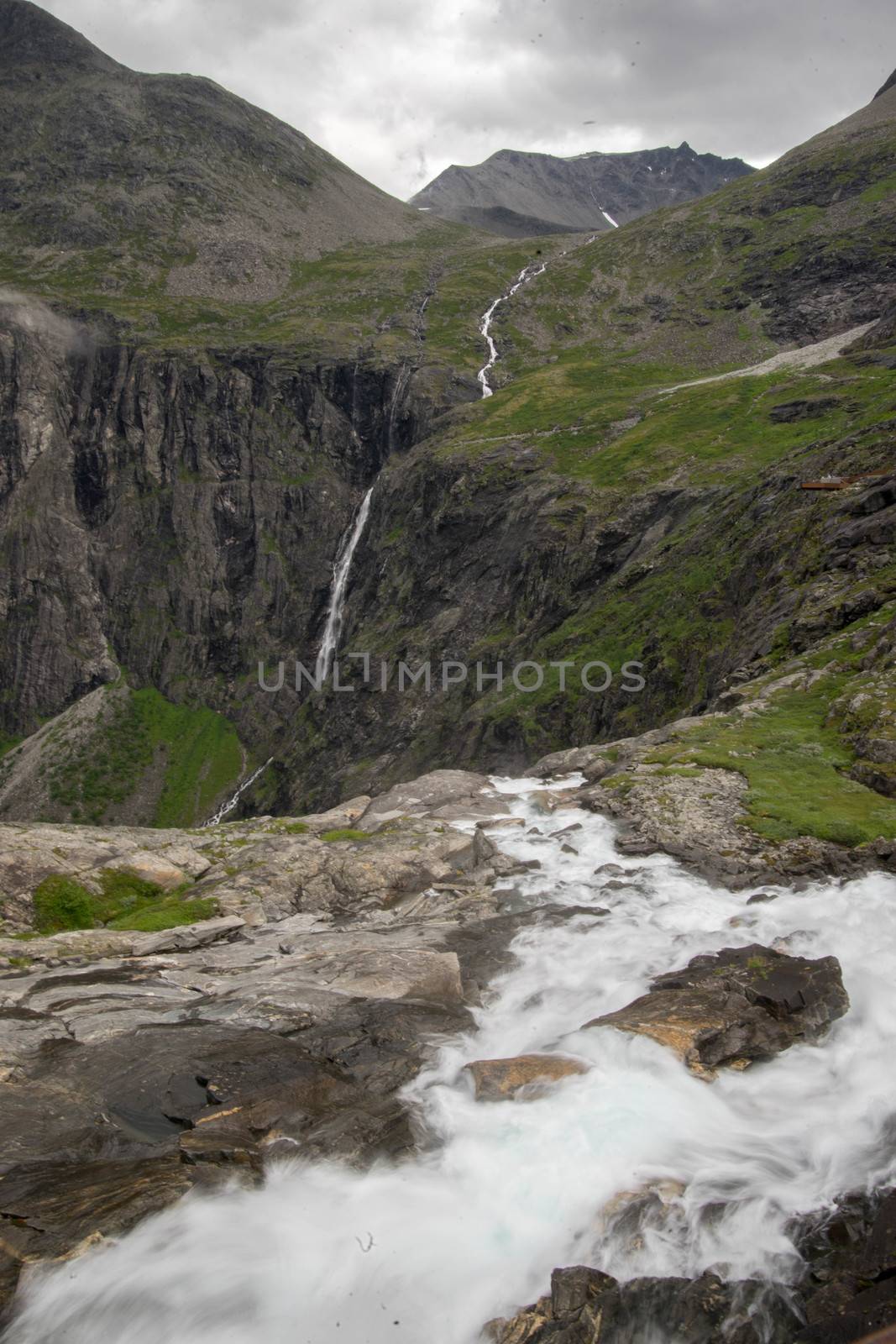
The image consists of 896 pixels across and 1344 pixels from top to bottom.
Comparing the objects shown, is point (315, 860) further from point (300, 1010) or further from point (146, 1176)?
point (146, 1176)

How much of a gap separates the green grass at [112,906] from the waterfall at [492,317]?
133 m

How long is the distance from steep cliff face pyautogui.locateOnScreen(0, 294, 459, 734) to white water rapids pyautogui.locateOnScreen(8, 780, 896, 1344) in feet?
383

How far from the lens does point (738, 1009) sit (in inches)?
539

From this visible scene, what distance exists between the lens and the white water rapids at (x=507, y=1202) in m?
9.06

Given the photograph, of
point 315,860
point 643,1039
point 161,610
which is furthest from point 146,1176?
point 161,610

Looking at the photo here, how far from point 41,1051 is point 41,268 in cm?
21165

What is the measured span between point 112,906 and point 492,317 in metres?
175

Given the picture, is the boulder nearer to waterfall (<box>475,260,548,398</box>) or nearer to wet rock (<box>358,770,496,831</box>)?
wet rock (<box>358,770,496,831</box>)

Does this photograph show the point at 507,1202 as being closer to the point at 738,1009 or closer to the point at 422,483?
the point at 738,1009

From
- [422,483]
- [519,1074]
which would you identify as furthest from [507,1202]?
[422,483]

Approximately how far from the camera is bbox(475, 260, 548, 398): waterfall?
146250 mm

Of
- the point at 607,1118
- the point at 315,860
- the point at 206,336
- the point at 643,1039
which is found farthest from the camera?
the point at 206,336

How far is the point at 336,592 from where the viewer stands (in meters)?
119

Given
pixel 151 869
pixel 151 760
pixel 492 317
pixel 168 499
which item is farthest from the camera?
pixel 492 317
